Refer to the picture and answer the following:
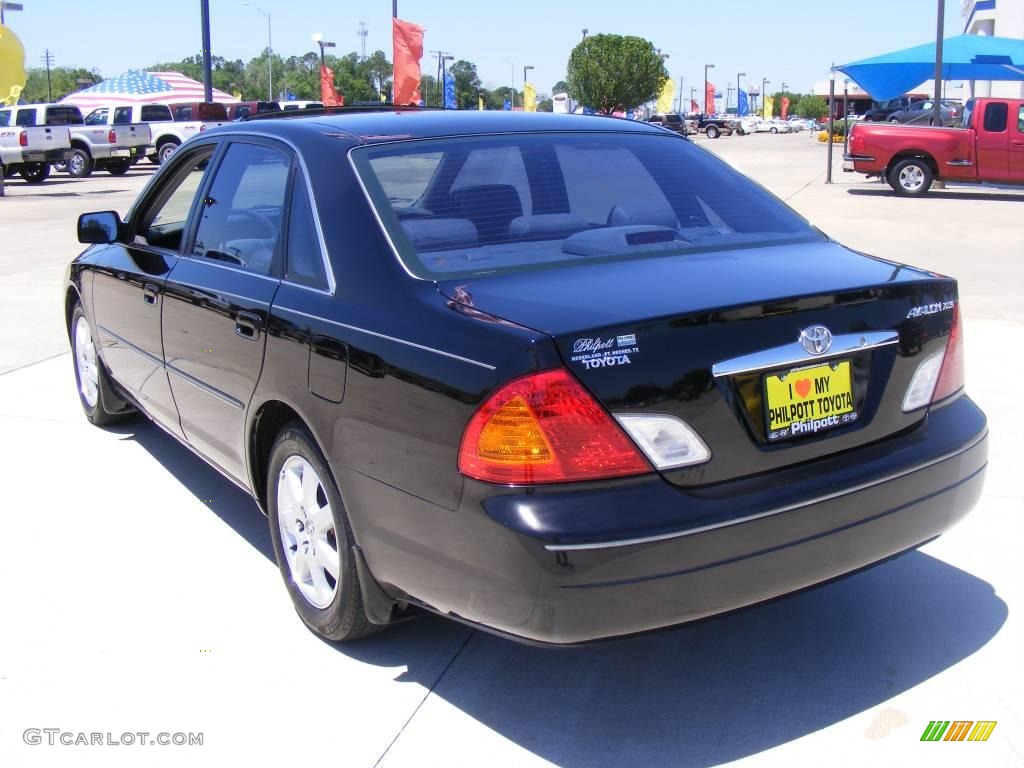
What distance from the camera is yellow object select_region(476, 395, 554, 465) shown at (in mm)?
2547

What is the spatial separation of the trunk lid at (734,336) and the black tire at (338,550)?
2.31 ft

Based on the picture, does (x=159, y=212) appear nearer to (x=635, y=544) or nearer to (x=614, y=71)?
(x=635, y=544)

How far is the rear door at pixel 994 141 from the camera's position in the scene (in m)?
19.5

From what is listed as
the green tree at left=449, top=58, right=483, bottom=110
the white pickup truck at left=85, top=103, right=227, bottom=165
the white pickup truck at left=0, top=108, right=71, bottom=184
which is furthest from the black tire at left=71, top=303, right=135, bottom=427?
the green tree at left=449, top=58, right=483, bottom=110

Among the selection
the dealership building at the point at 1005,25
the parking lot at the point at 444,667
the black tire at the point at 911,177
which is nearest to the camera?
the parking lot at the point at 444,667

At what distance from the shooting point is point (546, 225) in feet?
11.4

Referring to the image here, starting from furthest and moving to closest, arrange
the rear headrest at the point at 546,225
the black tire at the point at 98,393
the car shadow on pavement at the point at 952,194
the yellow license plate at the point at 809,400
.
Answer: the car shadow on pavement at the point at 952,194, the black tire at the point at 98,393, the rear headrest at the point at 546,225, the yellow license plate at the point at 809,400

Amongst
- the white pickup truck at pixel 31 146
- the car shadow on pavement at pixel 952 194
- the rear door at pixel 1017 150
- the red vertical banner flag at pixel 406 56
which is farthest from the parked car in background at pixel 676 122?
the rear door at pixel 1017 150

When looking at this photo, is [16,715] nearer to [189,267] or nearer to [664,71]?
[189,267]

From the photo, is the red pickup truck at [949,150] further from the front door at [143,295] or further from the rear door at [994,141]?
the front door at [143,295]

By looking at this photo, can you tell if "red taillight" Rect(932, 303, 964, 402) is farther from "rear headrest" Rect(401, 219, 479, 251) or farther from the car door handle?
the car door handle

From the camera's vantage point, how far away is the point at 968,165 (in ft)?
65.3

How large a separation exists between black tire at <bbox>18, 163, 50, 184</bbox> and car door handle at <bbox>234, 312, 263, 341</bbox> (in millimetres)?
26435

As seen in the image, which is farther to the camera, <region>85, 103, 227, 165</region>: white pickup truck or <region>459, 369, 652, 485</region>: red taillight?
<region>85, 103, 227, 165</region>: white pickup truck
